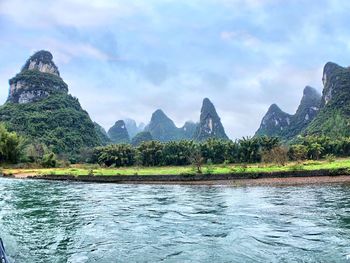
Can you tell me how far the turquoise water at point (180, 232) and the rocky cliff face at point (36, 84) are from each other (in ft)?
434

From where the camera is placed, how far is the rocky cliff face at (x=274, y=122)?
184125 mm

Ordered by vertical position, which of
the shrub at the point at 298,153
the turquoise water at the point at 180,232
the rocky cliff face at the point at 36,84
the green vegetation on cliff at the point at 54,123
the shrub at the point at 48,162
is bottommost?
the turquoise water at the point at 180,232

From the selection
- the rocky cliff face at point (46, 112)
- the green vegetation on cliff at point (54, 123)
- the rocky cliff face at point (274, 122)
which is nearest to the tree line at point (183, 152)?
the rocky cliff face at point (46, 112)

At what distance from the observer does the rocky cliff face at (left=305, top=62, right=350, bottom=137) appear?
359 ft

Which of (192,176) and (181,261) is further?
(192,176)

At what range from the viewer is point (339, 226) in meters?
16.3

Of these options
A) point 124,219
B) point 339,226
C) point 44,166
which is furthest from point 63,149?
point 339,226

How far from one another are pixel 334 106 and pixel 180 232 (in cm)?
12614

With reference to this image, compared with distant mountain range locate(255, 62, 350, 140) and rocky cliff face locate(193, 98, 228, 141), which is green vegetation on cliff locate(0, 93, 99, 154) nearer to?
rocky cliff face locate(193, 98, 228, 141)

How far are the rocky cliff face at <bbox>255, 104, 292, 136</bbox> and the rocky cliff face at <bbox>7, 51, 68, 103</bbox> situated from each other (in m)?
99.1

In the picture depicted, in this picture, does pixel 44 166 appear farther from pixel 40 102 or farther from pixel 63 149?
pixel 40 102

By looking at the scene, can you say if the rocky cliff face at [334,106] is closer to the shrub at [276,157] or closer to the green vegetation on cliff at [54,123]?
the shrub at [276,157]

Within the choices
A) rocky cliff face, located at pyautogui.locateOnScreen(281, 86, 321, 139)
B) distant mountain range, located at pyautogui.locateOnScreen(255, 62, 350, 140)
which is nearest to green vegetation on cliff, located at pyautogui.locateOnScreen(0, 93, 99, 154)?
distant mountain range, located at pyautogui.locateOnScreen(255, 62, 350, 140)

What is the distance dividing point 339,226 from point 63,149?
344 ft
